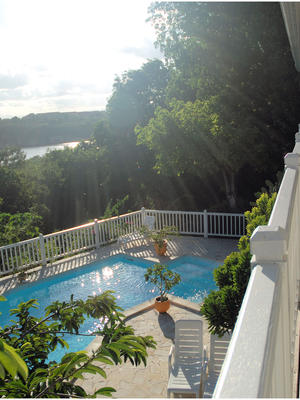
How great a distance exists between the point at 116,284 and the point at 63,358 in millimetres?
7705

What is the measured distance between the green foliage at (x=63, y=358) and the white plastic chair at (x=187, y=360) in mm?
2588

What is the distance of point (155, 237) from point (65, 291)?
9.38 feet

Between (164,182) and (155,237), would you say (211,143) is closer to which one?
(155,237)

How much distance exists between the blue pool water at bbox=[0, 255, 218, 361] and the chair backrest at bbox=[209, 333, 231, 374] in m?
3.25

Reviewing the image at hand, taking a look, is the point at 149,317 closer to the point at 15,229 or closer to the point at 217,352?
the point at 217,352

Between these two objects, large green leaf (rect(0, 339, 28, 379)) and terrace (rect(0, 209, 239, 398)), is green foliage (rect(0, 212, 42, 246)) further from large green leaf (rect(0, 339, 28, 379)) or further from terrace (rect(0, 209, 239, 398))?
large green leaf (rect(0, 339, 28, 379))

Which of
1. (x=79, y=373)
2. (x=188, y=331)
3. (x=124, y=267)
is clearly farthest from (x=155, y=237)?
(x=79, y=373)

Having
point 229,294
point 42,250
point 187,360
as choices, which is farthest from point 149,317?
point 42,250

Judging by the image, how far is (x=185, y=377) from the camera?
17.0 feet

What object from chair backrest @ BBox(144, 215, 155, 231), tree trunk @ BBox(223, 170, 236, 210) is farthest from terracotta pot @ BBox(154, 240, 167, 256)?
tree trunk @ BBox(223, 170, 236, 210)

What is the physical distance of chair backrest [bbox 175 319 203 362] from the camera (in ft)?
18.3

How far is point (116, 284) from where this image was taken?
9758 mm

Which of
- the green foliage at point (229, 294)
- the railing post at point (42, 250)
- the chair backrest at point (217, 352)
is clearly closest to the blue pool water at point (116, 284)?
the railing post at point (42, 250)

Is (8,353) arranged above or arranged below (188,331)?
above
